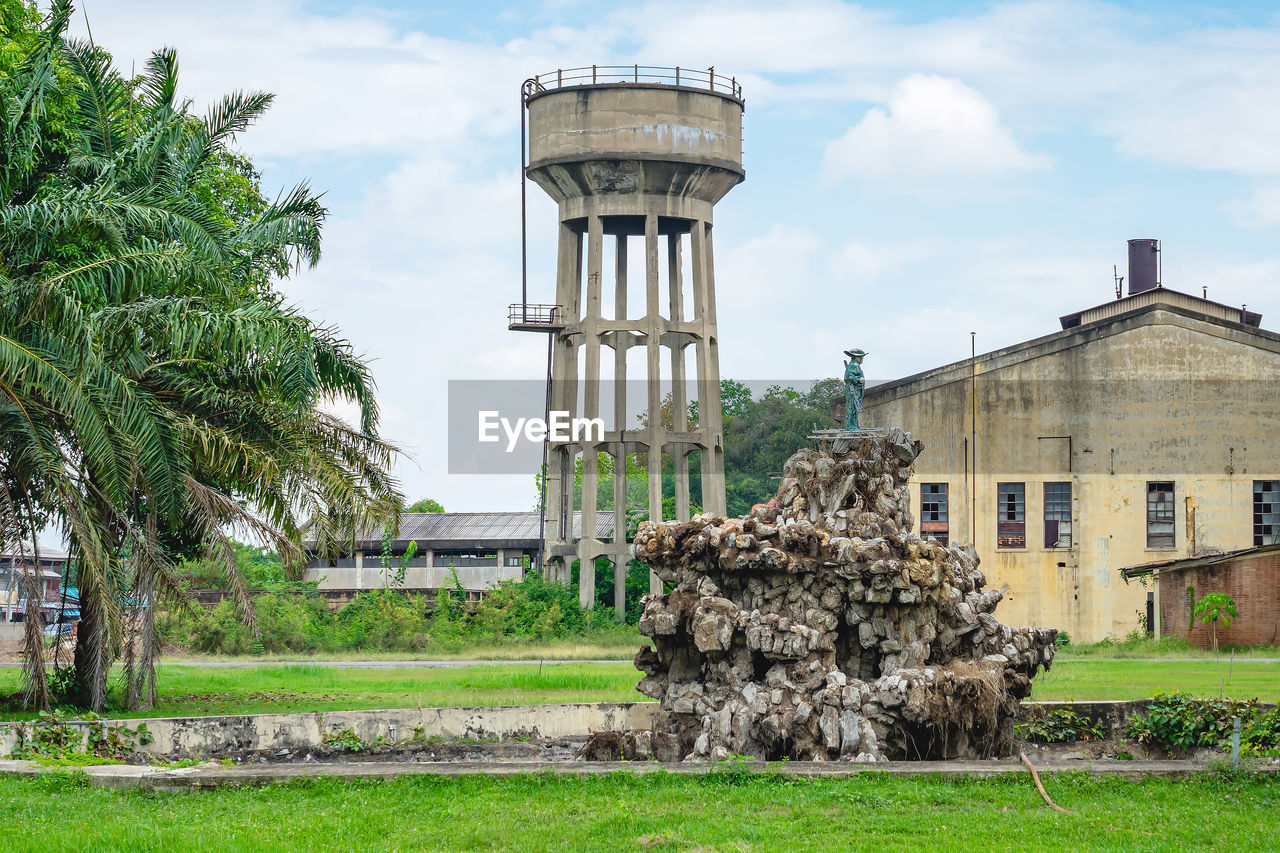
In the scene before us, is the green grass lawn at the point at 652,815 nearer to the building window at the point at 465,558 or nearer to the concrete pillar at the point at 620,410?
the concrete pillar at the point at 620,410

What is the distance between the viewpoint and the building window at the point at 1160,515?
47656mm

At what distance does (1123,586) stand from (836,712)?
31.7 m

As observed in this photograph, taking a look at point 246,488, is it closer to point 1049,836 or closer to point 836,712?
point 836,712

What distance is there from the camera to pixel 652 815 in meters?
12.5

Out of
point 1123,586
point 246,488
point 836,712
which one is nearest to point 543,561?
point 1123,586

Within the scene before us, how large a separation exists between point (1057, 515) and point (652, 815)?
1487 inches

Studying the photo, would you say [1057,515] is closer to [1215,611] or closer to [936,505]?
[936,505]

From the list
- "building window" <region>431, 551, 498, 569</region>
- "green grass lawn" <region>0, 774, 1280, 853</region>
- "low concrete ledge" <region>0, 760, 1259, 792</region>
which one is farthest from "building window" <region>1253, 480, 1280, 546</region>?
"green grass lawn" <region>0, 774, 1280, 853</region>

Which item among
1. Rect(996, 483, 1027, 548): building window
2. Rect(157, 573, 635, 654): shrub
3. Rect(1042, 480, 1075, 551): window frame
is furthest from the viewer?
Rect(996, 483, 1027, 548): building window

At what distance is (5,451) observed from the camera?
22062 millimetres

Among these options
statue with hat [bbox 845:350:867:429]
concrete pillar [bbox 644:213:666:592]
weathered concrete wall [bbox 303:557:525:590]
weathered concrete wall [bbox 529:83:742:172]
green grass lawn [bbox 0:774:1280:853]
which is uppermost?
weathered concrete wall [bbox 529:83:742:172]

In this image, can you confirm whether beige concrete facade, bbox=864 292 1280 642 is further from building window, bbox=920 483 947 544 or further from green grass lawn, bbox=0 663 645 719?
green grass lawn, bbox=0 663 645 719

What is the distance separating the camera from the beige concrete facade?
47.6m

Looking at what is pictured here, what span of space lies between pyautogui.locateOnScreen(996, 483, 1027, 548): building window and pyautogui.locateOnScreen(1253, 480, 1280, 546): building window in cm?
683
